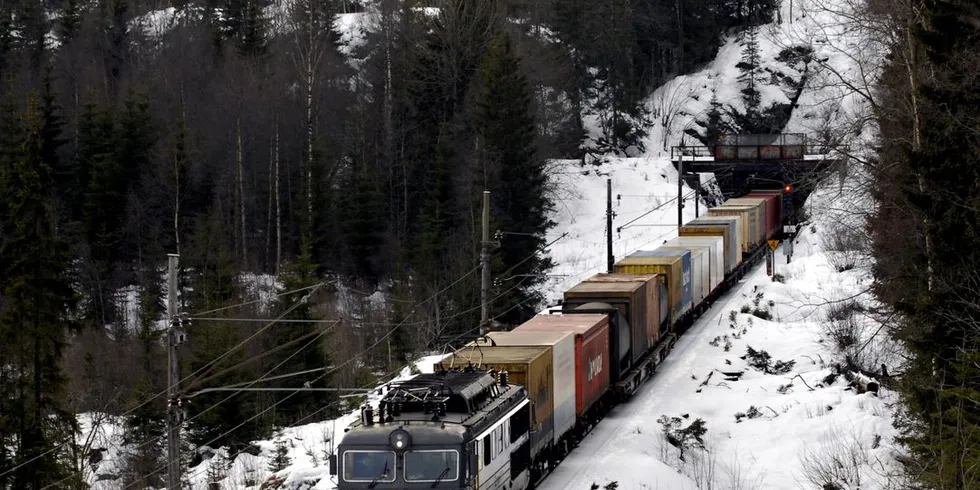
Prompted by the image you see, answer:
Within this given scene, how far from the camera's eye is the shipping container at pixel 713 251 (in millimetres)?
42375

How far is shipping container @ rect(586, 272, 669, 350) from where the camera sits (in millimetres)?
30584

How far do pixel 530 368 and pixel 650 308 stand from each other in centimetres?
1232

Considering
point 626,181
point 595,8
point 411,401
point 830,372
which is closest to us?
point 411,401

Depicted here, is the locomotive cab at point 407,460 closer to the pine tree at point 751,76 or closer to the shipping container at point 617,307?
the shipping container at point 617,307

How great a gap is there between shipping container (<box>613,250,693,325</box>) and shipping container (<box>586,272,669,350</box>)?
0.64 m

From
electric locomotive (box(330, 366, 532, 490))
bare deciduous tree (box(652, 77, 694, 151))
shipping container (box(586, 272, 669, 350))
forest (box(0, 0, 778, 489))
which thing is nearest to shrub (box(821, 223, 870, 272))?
shipping container (box(586, 272, 669, 350))

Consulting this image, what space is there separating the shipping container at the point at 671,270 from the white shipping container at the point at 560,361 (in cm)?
1124

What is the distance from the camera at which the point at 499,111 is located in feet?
190

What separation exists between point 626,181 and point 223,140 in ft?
87.0

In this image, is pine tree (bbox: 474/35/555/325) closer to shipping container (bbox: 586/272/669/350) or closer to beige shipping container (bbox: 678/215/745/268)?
beige shipping container (bbox: 678/215/745/268)

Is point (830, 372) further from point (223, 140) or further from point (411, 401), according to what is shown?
point (223, 140)

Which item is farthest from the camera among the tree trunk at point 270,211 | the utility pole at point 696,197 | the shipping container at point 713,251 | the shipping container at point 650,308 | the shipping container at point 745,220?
the tree trunk at point 270,211

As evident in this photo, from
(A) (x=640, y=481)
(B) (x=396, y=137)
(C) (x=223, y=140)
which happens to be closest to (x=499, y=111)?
(B) (x=396, y=137)

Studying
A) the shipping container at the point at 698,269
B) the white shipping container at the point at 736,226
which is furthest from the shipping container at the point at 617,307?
the white shipping container at the point at 736,226
